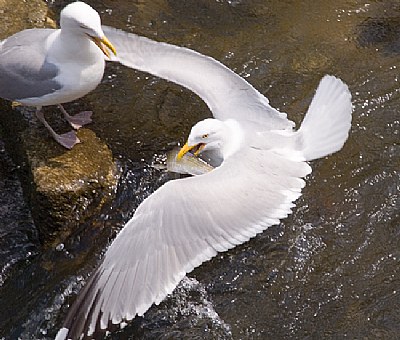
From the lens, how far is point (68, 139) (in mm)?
4273

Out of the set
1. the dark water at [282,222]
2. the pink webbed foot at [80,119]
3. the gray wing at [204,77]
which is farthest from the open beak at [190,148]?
the pink webbed foot at [80,119]

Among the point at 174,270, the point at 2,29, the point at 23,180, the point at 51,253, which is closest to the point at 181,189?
the point at 174,270

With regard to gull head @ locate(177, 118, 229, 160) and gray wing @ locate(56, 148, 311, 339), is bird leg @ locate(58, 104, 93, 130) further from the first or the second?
gray wing @ locate(56, 148, 311, 339)

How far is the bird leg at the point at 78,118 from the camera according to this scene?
4434 mm

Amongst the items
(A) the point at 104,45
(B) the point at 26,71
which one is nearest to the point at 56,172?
(B) the point at 26,71

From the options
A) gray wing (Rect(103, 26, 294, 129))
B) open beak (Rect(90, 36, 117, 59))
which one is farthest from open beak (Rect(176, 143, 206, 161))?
open beak (Rect(90, 36, 117, 59))

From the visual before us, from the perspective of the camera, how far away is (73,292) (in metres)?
3.82

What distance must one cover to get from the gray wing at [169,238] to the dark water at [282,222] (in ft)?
1.34

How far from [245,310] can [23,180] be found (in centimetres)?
133

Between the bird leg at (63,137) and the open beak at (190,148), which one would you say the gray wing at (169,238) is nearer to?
the open beak at (190,148)

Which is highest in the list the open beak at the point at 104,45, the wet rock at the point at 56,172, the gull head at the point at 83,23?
the gull head at the point at 83,23

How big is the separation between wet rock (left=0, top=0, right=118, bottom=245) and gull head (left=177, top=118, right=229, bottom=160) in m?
0.48

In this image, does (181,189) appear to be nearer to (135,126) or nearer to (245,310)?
(245,310)

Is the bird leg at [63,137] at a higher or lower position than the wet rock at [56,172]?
higher
